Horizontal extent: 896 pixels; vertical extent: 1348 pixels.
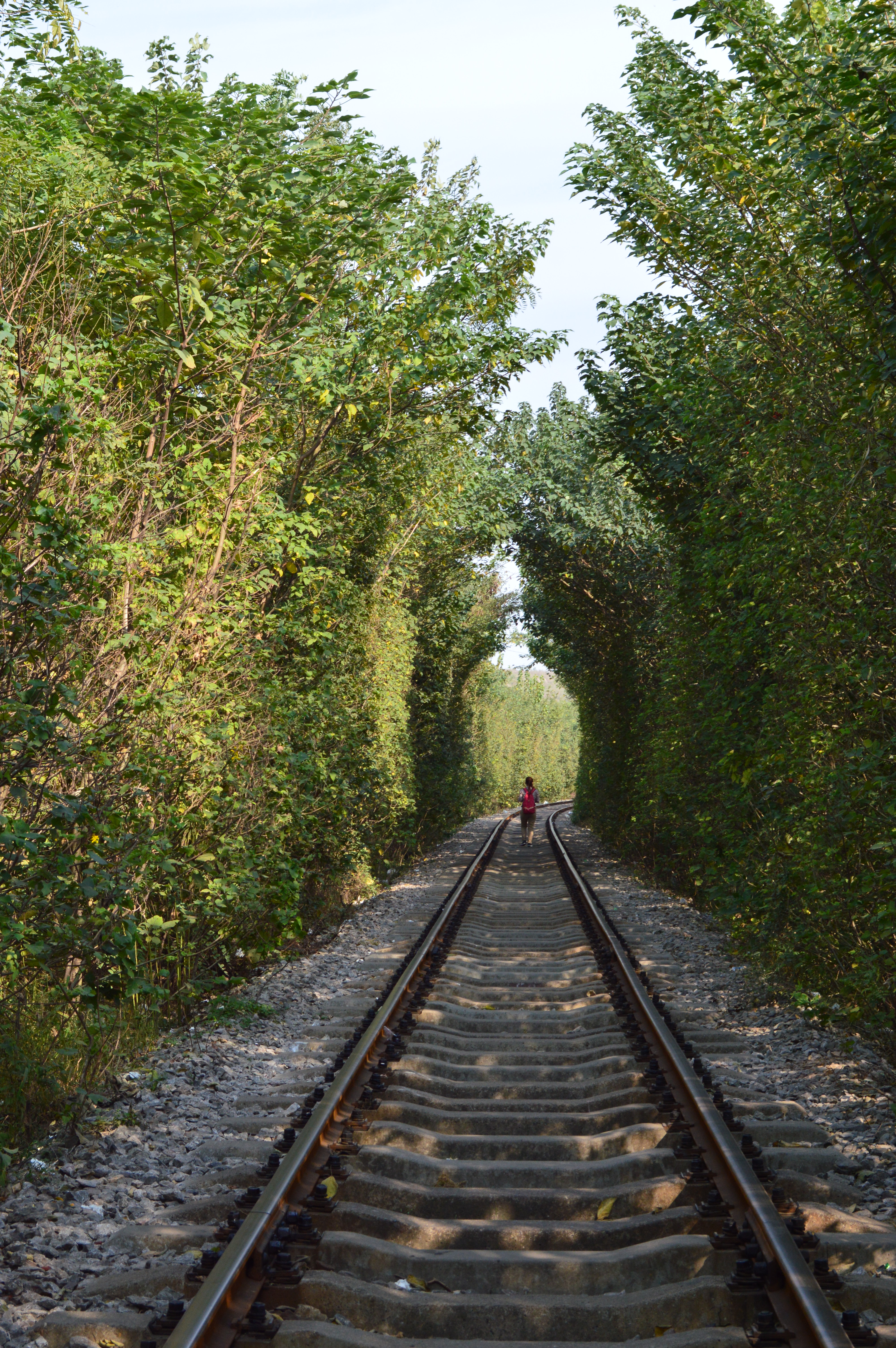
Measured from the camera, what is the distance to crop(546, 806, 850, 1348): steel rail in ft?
9.87

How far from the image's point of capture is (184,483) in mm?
7305

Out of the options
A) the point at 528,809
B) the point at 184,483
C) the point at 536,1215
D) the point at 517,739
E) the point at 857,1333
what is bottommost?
the point at 536,1215

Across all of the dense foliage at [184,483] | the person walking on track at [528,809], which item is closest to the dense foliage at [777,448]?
the dense foliage at [184,483]

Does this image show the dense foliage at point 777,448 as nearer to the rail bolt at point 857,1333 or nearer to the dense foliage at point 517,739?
the rail bolt at point 857,1333

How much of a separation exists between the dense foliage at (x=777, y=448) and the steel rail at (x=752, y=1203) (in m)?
1.19

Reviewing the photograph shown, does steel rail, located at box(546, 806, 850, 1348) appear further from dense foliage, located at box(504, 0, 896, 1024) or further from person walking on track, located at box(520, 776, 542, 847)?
person walking on track, located at box(520, 776, 542, 847)

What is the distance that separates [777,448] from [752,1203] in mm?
5003

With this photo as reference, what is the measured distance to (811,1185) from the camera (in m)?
4.23

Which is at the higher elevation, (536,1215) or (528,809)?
(528,809)

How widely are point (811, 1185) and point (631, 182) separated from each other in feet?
31.2

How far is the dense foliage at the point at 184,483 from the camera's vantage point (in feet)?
16.3

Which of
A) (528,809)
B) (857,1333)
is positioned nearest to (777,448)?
(857,1333)

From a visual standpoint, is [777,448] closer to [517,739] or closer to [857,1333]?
[857,1333]

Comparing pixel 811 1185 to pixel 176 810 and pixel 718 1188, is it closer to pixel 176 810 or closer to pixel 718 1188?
pixel 718 1188
